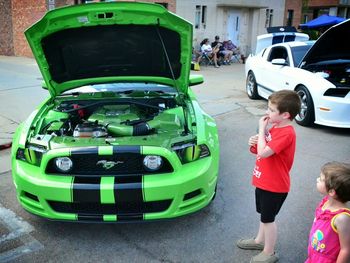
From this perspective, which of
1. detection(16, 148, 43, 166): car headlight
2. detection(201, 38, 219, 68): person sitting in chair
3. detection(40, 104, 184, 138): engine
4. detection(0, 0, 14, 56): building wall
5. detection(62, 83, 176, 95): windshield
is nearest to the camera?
detection(16, 148, 43, 166): car headlight

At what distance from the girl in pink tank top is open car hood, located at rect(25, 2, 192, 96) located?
6.90ft

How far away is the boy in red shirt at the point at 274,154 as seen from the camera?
2.52 metres

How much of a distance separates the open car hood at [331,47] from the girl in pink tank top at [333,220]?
533cm

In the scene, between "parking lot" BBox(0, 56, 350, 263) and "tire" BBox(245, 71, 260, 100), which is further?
"tire" BBox(245, 71, 260, 100)

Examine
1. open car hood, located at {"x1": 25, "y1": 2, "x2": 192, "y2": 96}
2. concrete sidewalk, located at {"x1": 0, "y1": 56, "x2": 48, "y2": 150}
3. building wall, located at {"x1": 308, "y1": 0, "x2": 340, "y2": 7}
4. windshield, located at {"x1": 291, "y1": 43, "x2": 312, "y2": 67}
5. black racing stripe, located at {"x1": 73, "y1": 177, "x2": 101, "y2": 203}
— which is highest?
building wall, located at {"x1": 308, "y1": 0, "x2": 340, "y2": 7}

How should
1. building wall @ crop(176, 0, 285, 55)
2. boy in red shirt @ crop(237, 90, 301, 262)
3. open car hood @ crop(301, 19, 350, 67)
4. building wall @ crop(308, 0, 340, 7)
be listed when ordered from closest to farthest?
boy in red shirt @ crop(237, 90, 301, 262) < open car hood @ crop(301, 19, 350, 67) < building wall @ crop(176, 0, 285, 55) < building wall @ crop(308, 0, 340, 7)

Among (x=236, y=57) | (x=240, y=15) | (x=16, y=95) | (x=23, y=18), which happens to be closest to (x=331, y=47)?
(x=16, y=95)

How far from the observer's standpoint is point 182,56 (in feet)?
13.2

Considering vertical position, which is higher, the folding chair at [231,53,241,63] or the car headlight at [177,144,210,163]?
the car headlight at [177,144,210,163]

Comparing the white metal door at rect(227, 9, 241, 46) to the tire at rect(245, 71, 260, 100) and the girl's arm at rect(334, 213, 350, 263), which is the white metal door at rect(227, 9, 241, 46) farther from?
the girl's arm at rect(334, 213, 350, 263)

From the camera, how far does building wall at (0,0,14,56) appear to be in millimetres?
18000

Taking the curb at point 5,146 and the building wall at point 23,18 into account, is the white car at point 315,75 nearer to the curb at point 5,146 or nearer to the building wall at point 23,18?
the curb at point 5,146

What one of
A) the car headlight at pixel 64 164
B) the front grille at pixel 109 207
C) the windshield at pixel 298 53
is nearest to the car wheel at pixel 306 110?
the windshield at pixel 298 53

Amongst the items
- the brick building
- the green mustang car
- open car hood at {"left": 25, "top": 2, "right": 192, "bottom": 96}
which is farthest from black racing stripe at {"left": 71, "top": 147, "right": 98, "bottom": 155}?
the brick building
